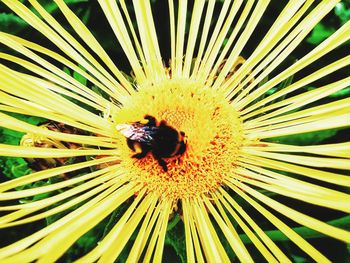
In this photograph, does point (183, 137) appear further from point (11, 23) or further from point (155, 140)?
point (11, 23)

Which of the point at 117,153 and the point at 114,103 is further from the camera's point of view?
the point at 114,103

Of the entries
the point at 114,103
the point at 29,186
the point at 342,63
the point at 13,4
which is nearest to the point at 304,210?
the point at 342,63

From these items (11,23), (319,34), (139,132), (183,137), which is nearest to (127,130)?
(139,132)

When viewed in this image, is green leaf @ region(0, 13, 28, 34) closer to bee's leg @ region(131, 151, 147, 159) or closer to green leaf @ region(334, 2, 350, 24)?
bee's leg @ region(131, 151, 147, 159)

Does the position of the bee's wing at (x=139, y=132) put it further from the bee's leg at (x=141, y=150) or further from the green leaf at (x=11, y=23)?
Result: the green leaf at (x=11, y=23)

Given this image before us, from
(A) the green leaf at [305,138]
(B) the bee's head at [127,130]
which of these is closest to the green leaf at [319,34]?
(A) the green leaf at [305,138]

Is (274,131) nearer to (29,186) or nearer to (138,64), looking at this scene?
(138,64)

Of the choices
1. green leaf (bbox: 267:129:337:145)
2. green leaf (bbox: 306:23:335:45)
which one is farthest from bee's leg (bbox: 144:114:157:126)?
green leaf (bbox: 306:23:335:45)
